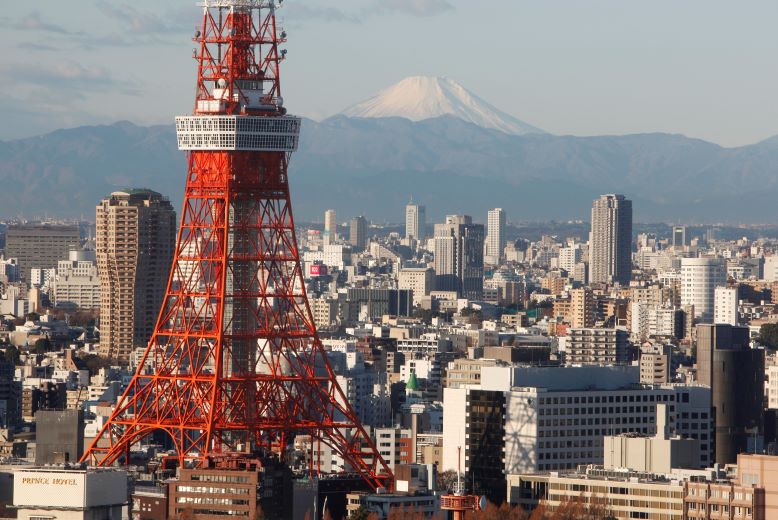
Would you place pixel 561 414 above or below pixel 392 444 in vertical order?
above

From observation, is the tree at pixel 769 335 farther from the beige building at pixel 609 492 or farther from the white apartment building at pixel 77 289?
the beige building at pixel 609 492

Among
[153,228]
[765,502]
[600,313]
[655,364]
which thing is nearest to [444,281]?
[600,313]

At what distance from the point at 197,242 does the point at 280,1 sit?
6.45 meters

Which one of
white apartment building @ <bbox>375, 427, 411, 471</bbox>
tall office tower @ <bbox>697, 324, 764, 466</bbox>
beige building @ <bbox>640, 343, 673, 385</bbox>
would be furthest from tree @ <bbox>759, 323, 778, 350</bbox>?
white apartment building @ <bbox>375, 427, 411, 471</bbox>

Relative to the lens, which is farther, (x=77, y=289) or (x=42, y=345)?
(x=77, y=289)

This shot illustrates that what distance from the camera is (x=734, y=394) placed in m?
76.2

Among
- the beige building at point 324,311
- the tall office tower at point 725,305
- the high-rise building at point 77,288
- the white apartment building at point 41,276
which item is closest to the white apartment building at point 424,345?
the beige building at point 324,311

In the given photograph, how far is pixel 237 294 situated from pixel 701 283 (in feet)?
329

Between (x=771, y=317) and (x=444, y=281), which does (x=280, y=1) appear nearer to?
(x=771, y=317)

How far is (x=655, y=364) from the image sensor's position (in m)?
102

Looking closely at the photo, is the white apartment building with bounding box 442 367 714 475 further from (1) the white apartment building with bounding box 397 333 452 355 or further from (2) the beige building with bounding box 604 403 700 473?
(1) the white apartment building with bounding box 397 333 452 355

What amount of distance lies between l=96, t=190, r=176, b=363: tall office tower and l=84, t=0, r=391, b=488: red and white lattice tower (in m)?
57.3

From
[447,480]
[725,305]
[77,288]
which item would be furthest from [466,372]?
[77,288]

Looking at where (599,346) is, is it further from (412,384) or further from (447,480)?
(447,480)
